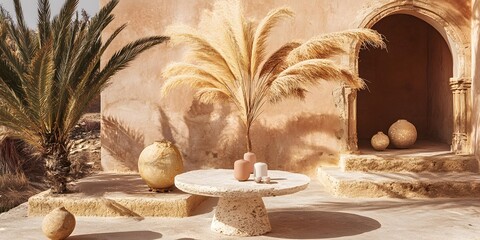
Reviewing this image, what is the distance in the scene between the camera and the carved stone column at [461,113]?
9430 millimetres

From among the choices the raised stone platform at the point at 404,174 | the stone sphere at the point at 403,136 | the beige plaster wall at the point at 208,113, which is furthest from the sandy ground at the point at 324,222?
the stone sphere at the point at 403,136

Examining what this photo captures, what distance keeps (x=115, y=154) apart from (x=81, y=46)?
2.99 meters

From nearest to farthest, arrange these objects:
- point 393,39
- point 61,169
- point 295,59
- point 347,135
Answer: point 61,169 < point 295,59 < point 347,135 < point 393,39

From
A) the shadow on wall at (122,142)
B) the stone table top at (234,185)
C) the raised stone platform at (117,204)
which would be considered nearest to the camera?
the stone table top at (234,185)

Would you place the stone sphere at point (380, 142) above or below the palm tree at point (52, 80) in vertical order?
below

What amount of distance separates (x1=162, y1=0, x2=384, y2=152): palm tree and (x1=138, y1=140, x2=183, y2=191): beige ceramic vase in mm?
1331

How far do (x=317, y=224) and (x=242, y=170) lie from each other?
4.26 feet

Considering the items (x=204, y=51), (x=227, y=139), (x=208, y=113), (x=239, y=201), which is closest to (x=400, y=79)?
(x=227, y=139)

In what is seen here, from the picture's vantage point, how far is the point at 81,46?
302 inches

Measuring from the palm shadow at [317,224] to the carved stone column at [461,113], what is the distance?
358cm

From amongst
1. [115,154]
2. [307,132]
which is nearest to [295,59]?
[307,132]

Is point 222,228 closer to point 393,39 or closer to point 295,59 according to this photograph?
point 295,59

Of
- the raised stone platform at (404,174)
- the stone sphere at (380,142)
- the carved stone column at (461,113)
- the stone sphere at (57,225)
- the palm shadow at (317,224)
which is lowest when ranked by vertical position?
the palm shadow at (317,224)

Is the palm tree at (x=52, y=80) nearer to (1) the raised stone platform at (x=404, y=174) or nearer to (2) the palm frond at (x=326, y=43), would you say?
(2) the palm frond at (x=326, y=43)
